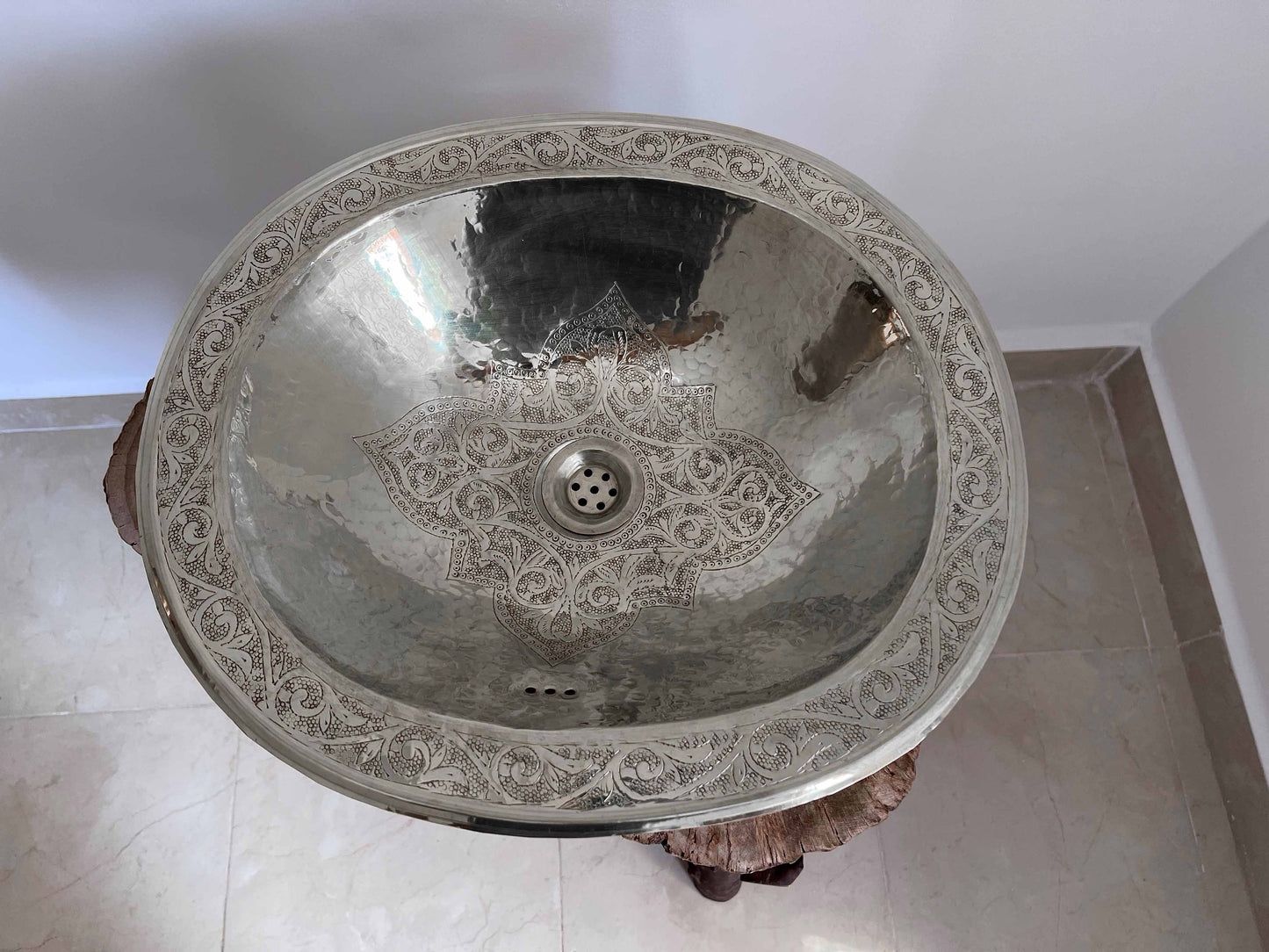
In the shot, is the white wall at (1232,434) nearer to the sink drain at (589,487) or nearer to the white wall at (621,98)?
the white wall at (621,98)

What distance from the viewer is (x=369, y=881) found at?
3.72 ft

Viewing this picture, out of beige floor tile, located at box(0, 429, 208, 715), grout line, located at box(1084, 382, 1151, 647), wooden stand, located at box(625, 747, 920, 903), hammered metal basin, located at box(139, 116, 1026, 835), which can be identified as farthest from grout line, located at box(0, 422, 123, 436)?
grout line, located at box(1084, 382, 1151, 647)

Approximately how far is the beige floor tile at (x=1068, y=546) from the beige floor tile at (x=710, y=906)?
1.42 feet

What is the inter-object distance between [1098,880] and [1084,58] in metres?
1.06

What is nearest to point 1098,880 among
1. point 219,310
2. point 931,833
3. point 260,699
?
point 931,833

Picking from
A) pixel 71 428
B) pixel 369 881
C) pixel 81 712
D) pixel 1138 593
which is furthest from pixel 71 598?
pixel 1138 593

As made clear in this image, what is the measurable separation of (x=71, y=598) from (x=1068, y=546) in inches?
63.6

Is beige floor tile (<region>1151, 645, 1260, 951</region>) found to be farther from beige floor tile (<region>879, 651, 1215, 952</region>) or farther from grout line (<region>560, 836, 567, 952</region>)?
grout line (<region>560, 836, 567, 952</region>)

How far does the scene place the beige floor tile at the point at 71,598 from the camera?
1.25 m

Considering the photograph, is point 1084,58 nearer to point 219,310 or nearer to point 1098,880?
point 219,310

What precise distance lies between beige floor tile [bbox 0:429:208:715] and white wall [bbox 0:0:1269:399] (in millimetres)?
385

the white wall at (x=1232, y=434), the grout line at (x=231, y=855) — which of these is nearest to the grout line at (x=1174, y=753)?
the white wall at (x=1232, y=434)

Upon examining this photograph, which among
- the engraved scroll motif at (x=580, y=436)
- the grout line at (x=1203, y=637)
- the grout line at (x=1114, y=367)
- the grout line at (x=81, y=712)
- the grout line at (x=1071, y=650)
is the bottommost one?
the grout line at (x=81, y=712)

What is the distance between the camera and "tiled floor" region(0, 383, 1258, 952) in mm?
1118
